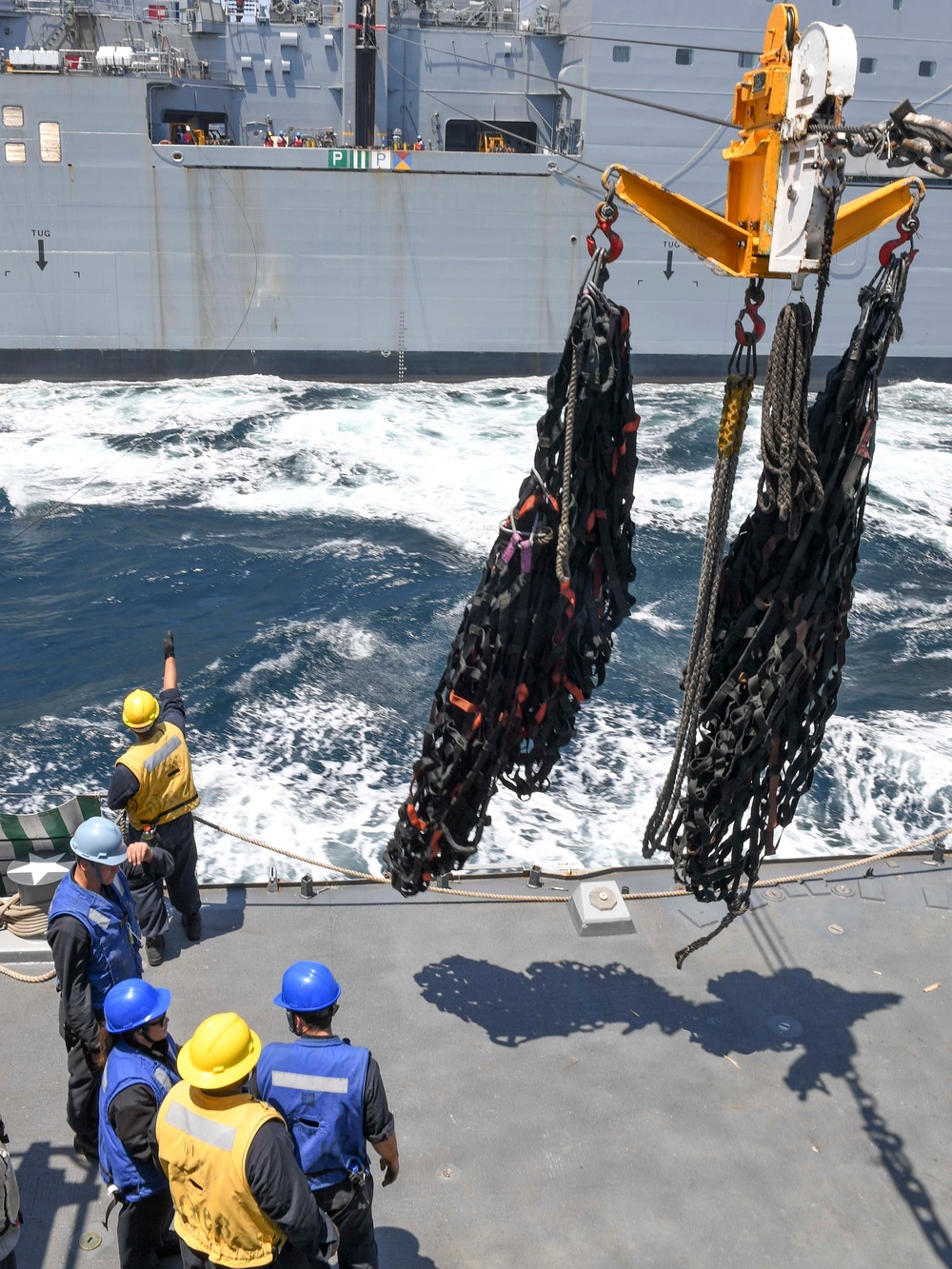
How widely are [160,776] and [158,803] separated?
153mm

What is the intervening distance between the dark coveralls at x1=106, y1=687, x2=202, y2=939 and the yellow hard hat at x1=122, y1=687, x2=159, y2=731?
212 millimetres

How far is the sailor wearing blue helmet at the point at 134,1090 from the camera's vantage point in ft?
10.5

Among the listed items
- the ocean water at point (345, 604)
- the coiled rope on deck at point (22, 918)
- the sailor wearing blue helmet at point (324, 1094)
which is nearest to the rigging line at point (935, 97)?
the ocean water at point (345, 604)

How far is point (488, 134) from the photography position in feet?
87.1

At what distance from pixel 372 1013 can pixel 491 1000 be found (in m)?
0.59

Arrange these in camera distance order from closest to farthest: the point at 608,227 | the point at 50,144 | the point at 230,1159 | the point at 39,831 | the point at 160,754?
1. the point at 230,1159
2. the point at 608,227
3. the point at 160,754
4. the point at 39,831
5. the point at 50,144

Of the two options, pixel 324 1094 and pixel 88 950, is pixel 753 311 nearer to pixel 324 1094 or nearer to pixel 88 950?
pixel 324 1094

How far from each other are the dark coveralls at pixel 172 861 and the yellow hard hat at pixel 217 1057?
2329 millimetres

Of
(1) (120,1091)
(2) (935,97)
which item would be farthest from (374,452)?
(1) (120,1091)

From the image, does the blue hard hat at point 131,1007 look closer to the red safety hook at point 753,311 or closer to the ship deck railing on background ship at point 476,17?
the red safety hook at point 753,311

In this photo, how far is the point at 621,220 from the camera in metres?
24.9

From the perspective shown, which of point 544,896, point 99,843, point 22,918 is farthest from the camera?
point 544,896

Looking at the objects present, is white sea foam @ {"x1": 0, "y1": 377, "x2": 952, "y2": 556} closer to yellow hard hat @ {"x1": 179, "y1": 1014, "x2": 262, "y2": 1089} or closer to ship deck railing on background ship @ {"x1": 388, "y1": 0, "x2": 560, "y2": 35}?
ship deck railing on background ship @ {"x1": 388, "y1": 0, "x2": 560, "y2": 35}

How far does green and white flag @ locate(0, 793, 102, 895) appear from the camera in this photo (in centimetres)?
556
